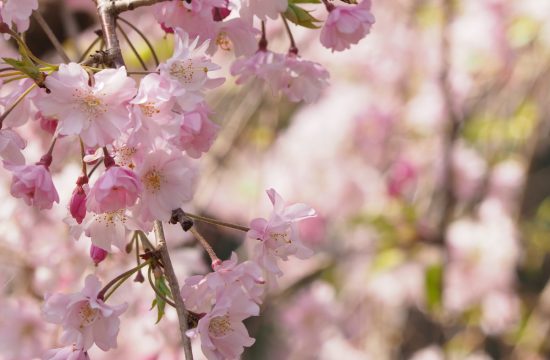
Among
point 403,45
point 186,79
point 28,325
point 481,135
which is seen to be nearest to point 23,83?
point 186,79

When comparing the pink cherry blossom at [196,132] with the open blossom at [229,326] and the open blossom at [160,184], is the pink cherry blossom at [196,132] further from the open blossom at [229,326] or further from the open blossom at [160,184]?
the open blossom at [229,326]

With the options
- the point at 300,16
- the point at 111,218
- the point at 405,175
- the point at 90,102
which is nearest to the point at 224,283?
the point at 111,218

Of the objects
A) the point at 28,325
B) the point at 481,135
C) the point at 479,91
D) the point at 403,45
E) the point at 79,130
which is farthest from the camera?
the point at 403,45

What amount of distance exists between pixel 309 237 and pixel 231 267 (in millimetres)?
2623

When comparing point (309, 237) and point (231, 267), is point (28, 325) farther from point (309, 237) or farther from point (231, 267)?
point (309, 237)

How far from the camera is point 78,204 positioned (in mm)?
963

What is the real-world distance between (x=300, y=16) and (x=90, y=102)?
32 cm

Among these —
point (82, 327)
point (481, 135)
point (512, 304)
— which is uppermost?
point (82, 327)

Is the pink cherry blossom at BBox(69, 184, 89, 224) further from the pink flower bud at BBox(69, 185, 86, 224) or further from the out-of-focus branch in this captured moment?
the out-of-focus branch

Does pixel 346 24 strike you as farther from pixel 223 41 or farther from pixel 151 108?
pixel 151 108

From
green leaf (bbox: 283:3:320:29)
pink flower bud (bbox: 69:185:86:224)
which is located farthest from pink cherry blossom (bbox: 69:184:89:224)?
green leaf (bbox: 283:3:320:29)

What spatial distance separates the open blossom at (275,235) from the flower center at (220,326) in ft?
0.30

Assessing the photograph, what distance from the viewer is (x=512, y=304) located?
346 cm

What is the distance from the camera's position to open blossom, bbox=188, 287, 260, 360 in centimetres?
97
